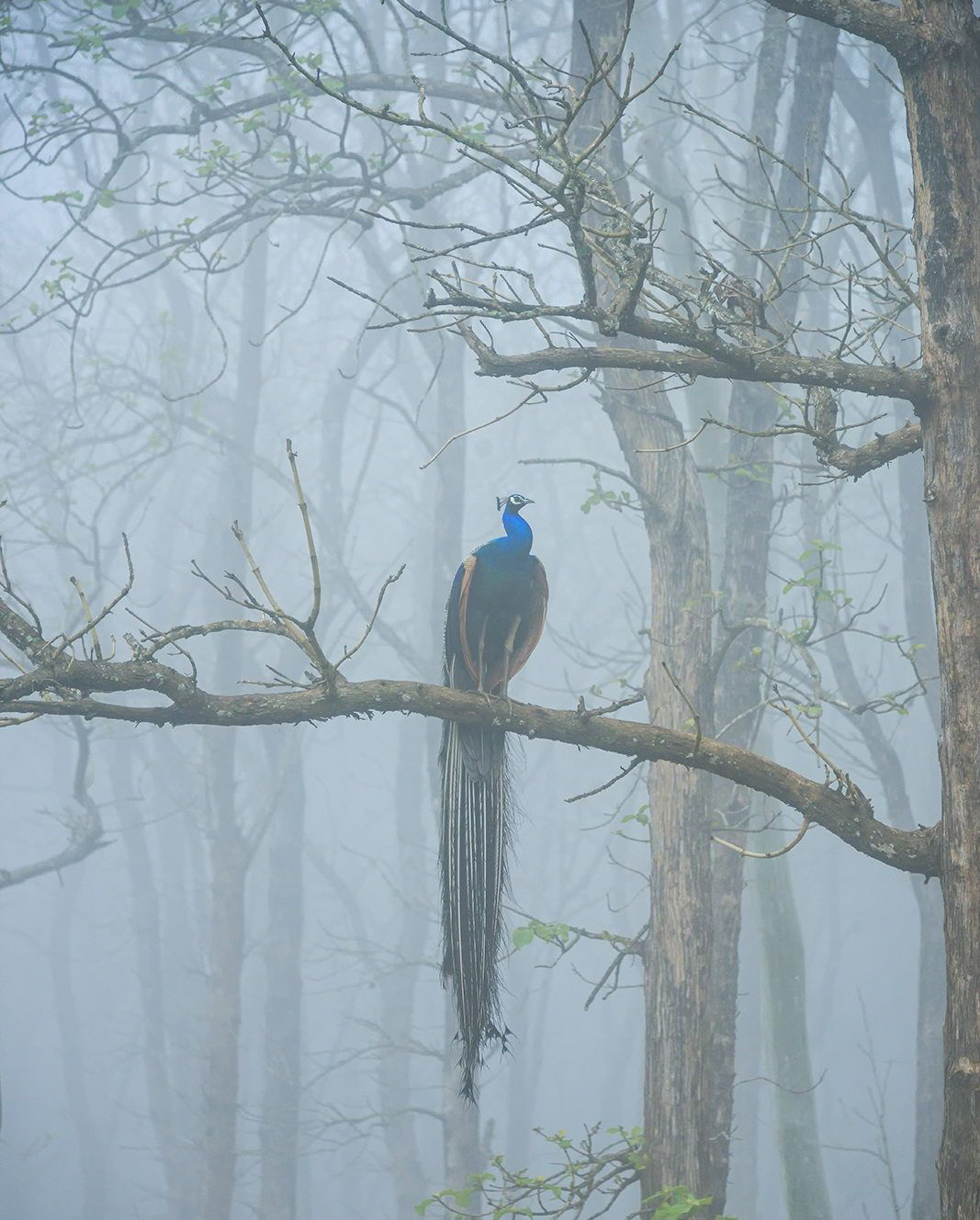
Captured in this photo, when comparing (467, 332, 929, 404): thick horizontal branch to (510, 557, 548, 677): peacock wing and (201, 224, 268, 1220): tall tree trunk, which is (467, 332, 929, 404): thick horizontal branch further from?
(201, 224, 268, 1220): tall tree trunk

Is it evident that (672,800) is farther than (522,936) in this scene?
Yes

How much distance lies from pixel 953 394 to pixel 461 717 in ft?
5.18

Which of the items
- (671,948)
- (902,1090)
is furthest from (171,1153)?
(902,1090)

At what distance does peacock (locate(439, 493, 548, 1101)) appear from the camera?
3.39 m

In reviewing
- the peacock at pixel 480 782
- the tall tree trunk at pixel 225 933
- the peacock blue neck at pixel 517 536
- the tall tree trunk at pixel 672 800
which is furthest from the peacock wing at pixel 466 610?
the tall tree trunk at pixel 225 933

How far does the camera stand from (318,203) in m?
6.74

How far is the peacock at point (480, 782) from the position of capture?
3395 mm

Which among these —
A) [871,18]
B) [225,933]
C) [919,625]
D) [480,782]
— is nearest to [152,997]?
[225,933]

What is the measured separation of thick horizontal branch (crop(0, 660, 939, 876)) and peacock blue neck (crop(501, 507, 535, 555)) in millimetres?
1451

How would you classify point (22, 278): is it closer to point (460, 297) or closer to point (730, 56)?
point (730, 56)

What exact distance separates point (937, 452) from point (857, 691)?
7170 mm

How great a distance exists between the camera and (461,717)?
3.15 meters

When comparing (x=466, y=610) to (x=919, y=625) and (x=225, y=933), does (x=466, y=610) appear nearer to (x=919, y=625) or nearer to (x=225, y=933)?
(x=919, y=625)

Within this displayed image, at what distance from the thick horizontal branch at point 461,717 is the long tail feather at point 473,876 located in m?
0.46
